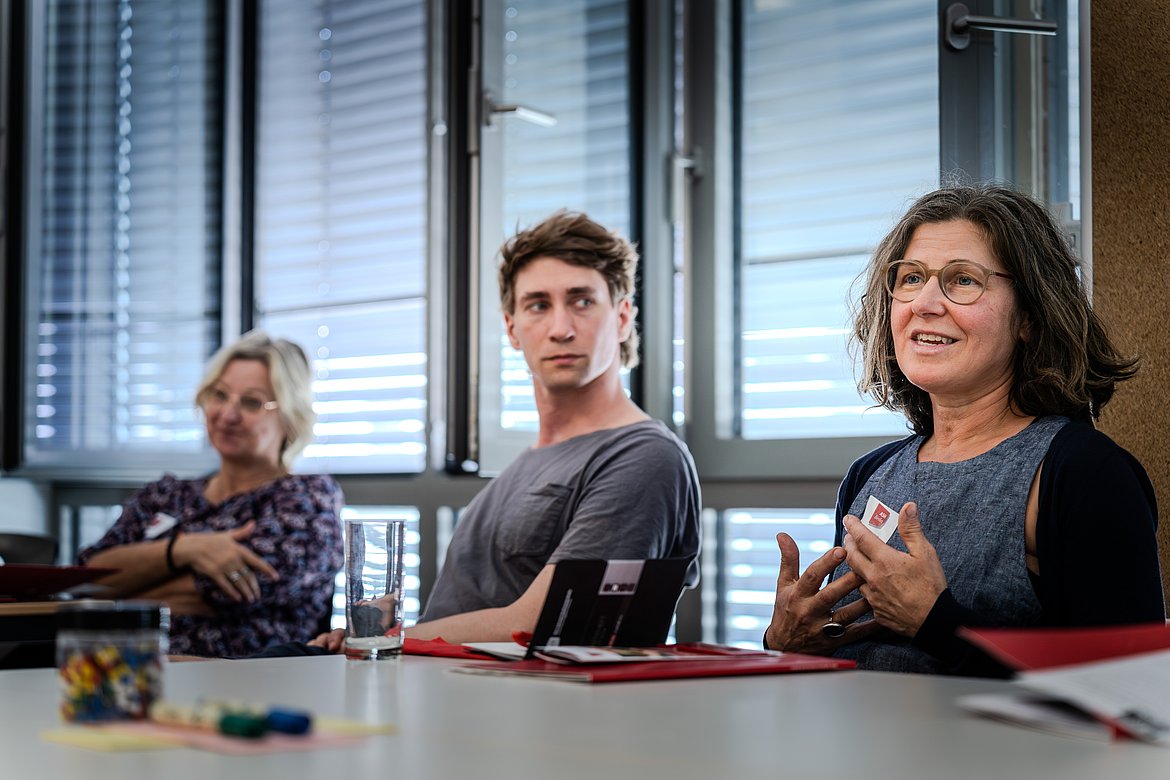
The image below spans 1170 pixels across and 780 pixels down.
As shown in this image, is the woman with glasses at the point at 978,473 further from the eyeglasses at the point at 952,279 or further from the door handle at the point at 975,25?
the door handle at the point at 975,25

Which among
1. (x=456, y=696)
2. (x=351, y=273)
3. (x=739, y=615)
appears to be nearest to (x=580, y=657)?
(x=456, y=696)

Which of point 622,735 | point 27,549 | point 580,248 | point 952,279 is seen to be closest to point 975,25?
point 952,279

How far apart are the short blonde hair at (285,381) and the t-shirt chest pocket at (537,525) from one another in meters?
1.05

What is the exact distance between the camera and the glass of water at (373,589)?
152 cm

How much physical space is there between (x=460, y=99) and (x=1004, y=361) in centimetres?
165

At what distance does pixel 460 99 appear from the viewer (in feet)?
10.1

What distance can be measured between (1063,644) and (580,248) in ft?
5.71

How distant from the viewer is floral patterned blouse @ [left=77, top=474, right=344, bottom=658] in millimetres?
2914

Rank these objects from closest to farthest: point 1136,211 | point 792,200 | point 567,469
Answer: point 1136,211
point 567,469
point 792,200

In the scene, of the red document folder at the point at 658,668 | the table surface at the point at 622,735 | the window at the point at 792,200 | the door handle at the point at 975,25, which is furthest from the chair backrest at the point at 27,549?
the door handle at the point at 975,25

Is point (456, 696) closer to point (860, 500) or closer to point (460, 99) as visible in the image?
point (860, 500)

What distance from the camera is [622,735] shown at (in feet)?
2.94

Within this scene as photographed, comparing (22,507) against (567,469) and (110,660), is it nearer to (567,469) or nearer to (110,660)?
(567,469)

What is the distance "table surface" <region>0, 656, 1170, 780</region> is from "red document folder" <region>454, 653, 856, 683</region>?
15 millimetres
